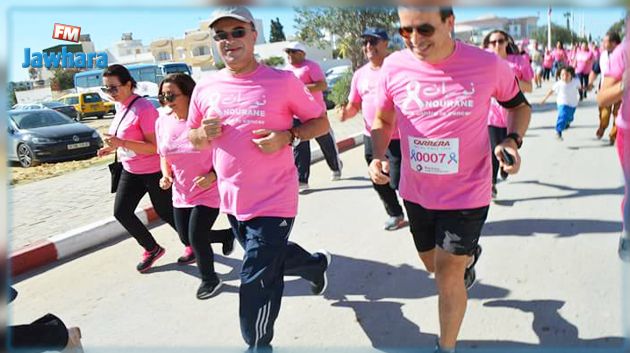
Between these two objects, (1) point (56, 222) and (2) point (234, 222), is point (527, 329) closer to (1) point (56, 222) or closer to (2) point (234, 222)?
(2) point (234, 222)

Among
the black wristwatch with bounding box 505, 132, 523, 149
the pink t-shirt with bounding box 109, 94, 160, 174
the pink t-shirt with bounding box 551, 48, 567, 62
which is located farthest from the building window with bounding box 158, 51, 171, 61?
the pink t-shirt with bounding box 551, 48, 567, 62

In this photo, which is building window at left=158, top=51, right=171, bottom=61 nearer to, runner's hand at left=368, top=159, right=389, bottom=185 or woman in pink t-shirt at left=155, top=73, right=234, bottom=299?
woman in pink t-shirt at left=155, top=73, right=234, bottom=299

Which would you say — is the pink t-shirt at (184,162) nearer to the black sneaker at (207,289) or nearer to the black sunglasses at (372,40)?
the black sneaker at (207,289)

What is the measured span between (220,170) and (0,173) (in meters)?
1.15

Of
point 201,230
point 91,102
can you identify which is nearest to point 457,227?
point 201,230

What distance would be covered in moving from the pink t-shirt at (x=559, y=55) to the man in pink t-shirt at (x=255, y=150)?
18.2m

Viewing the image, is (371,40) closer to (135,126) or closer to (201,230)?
(135,126)

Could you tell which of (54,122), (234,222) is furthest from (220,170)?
(54,122)

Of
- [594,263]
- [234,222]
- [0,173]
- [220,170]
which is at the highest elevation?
[0,173]

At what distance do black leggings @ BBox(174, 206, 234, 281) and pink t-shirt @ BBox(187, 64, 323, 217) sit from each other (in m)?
0.84

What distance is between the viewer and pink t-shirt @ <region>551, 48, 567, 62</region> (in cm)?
1858

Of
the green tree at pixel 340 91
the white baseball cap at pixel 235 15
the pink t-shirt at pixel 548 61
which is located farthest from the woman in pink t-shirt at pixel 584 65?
the white baseball cap at pixel 235 15

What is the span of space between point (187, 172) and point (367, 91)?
69.6 inches

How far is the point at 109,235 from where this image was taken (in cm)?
495
